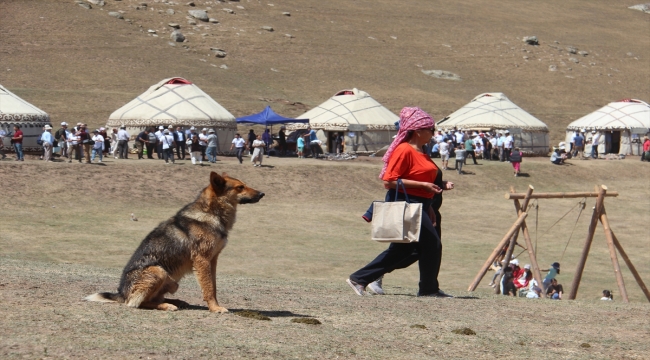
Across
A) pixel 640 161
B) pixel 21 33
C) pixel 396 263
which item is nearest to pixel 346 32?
pixel 21 33

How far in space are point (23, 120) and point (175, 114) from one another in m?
6.40

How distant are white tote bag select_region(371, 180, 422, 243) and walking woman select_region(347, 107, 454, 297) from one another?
0.25 m

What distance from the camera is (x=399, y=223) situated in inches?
365

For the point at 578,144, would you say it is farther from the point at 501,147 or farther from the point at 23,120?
the point at 23,120

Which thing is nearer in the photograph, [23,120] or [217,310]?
[217,310]

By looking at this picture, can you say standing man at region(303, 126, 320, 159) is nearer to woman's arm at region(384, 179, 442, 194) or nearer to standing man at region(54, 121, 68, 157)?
standing man at region(54, 121, 68, 157)

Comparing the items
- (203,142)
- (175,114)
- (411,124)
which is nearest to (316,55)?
(175,114)

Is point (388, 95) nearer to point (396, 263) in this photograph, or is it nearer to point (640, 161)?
point (640, 161)

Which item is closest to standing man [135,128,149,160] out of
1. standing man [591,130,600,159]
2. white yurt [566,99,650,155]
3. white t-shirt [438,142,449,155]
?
white t-shirt [438,142,449,155]

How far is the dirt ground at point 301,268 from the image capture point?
23.0ft

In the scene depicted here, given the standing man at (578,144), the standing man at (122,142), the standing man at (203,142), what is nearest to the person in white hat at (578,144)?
the standing man at (578,144)

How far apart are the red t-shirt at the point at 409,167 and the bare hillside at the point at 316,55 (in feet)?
124

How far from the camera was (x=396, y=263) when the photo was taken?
978cm

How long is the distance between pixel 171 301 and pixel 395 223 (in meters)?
2.23
